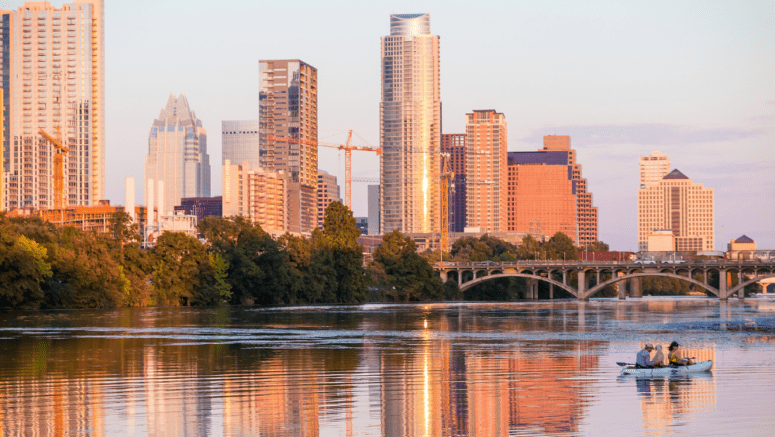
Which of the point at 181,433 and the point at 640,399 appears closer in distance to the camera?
the point at 181,433

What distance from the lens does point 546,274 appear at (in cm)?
18225

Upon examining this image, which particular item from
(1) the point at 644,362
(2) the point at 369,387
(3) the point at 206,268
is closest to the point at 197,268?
(3) the point at 206,268

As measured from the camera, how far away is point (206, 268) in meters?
114

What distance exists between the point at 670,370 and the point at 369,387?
33.8 feet

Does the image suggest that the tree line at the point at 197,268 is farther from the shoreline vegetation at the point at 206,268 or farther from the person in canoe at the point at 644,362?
the person in canoe at the point at 644,362

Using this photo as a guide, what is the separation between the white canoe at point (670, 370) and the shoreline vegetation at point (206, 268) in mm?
64924

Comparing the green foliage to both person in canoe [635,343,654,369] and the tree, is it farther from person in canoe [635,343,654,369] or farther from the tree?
person in canoe [635,343,654,369]

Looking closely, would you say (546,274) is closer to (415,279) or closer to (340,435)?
(415,279)

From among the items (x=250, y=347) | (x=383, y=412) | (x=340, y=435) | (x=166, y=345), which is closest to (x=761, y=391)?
(x=383, y=412)

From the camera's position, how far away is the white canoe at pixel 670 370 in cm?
3186

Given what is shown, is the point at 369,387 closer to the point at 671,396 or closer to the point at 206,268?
the point at 671,396

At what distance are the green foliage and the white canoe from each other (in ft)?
391

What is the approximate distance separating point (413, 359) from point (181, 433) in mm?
19028

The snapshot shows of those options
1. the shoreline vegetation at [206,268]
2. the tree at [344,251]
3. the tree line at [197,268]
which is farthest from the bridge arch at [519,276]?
the tree at [344,251]
